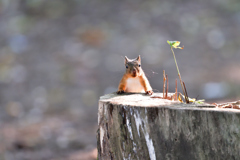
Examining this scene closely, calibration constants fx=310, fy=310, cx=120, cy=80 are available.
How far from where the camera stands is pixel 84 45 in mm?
6051

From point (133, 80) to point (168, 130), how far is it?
619 mm

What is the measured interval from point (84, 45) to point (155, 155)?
4.69 metres

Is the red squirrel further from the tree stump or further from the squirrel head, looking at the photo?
the tree stump

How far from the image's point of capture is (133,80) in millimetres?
2068

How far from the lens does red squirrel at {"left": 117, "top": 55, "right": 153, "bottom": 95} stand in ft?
6.63

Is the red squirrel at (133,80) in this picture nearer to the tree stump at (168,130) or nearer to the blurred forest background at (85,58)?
the tree stump at (168,130)

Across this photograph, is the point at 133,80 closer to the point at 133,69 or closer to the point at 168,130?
the point at 133,69

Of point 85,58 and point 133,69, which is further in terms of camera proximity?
point 85,58

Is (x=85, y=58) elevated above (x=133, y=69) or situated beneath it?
elevated above

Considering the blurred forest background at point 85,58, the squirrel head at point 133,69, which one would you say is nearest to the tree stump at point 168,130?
the squirrel head at point 133,69

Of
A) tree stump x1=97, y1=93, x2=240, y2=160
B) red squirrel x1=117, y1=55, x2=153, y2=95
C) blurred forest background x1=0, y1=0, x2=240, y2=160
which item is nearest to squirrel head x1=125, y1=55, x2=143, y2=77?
red squirrel x1=117, y1=55, x2=153, y2=95

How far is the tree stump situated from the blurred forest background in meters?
1.66

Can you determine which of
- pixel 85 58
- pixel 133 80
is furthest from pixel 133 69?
pixel 85 58

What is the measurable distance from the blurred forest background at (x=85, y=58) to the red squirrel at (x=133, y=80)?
1428mm
